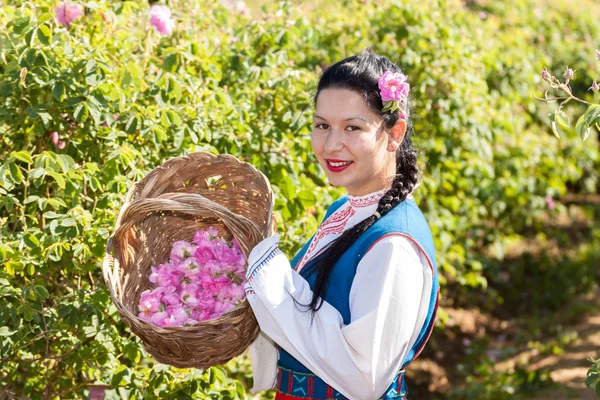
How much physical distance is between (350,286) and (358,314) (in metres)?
0.11

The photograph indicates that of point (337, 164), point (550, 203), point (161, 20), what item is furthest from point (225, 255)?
point (550, 203)

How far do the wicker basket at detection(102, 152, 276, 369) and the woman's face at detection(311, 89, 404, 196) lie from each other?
19 centimetres

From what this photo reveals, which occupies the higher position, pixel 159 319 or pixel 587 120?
pixel 587 120

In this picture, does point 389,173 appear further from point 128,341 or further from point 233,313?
point 128,341

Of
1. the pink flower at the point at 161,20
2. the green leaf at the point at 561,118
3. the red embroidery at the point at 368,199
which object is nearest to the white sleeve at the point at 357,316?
the red embroidery at the point at 368,199

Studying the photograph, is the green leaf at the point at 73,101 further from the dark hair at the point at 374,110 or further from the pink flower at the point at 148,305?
the dark hair at the point at 374,110

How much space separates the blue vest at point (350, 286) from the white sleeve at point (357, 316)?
0.04m

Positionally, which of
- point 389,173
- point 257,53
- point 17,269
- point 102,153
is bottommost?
point 17,269

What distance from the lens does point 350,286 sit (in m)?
1.88

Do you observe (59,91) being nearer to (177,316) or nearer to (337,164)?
(177,316)

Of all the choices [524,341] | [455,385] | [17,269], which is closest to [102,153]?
[17,269]

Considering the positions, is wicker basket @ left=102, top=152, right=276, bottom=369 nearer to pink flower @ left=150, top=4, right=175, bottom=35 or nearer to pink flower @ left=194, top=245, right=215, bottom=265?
pink flower @ left=194, top=245, right=215, bottom=265

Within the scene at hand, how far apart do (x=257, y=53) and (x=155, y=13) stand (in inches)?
27.0

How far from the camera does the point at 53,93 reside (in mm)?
2494
